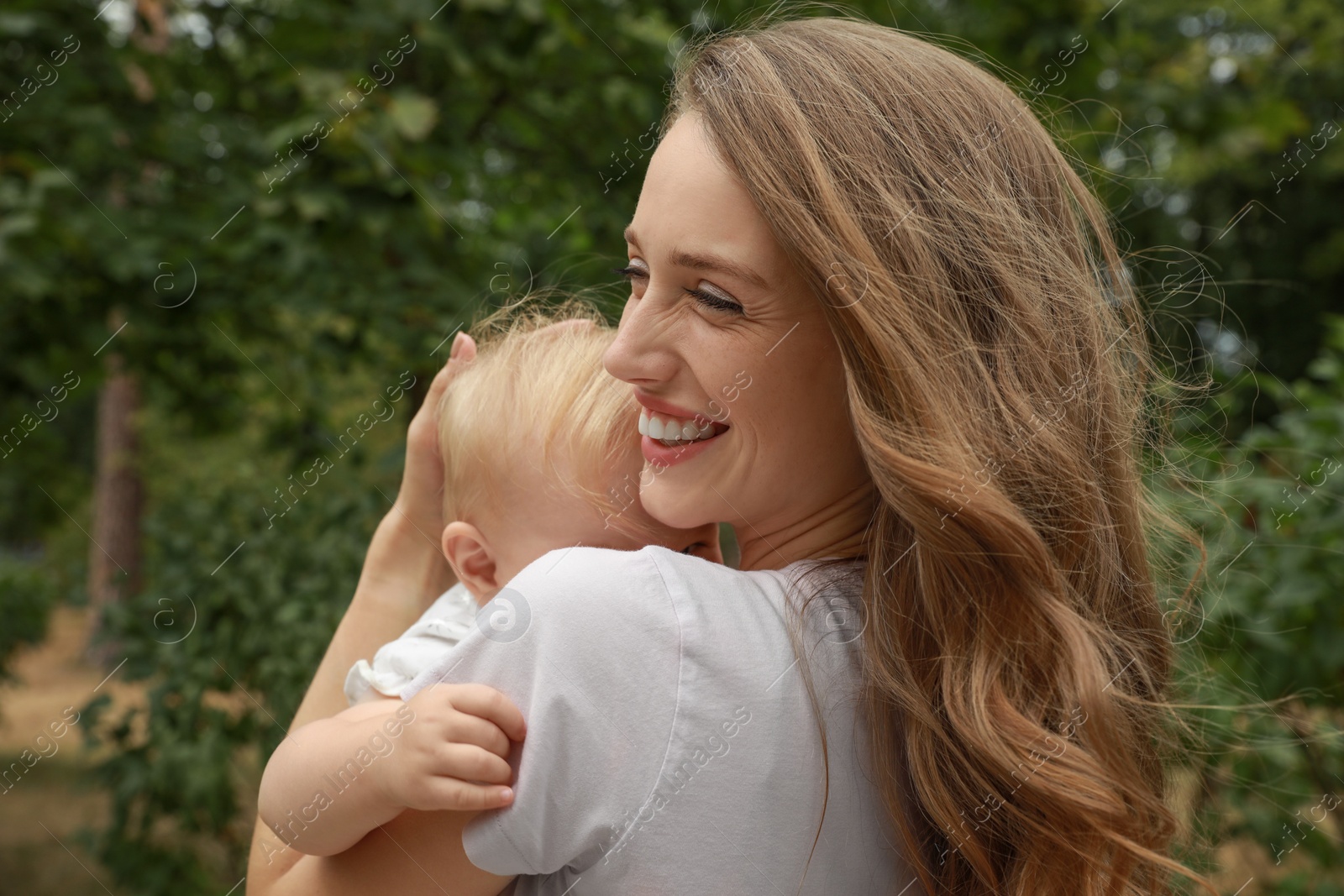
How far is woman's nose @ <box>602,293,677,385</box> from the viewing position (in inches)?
51.1

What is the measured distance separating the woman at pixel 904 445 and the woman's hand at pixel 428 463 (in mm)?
470

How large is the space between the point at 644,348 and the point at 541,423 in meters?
0.30

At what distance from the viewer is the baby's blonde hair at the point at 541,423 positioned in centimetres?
150

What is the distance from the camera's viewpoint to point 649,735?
108 centimetres

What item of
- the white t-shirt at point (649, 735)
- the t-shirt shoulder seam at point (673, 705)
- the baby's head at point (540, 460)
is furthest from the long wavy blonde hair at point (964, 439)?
the baby's head at point (540, 460)

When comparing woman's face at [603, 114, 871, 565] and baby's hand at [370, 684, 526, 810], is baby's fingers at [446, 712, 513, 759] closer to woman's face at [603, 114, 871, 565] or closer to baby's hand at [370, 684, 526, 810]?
baby's hand at [370, 684, 526, 810]

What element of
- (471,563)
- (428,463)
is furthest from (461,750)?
(428,463)

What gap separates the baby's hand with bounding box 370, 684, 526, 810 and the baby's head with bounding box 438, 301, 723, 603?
1.46 feet

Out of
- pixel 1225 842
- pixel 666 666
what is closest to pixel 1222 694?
pixel 1225 842

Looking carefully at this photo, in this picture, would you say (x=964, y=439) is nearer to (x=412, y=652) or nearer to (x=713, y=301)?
(x=713, y=301)

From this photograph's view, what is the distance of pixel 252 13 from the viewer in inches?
162

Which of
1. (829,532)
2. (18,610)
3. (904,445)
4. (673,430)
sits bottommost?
(18,610)

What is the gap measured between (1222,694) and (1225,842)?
0.54 m

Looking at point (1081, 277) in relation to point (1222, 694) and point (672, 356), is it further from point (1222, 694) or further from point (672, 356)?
point (1222, 694)
